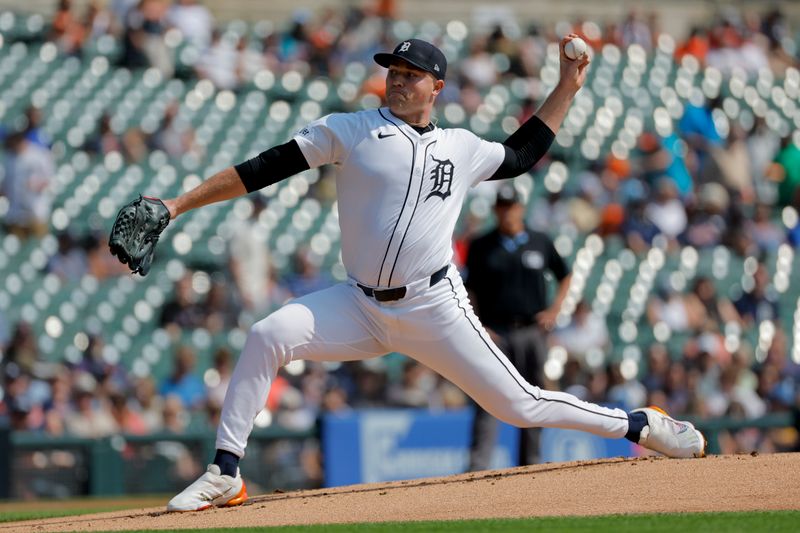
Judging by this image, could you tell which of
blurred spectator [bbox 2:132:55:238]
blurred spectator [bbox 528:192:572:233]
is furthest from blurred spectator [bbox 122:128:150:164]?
blurred spectator [bbox 528:192:572:233]

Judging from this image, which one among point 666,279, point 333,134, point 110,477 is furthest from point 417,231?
point 666,279

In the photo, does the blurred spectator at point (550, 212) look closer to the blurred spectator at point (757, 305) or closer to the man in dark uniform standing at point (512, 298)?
the blurred spectator at point (757, 305)

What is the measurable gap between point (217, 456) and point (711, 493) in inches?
81.1

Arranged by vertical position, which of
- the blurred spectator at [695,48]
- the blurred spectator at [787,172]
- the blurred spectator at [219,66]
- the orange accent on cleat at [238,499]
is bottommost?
the orange accent on cleat at [238,499]

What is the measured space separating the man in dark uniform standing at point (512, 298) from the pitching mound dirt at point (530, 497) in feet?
5.56

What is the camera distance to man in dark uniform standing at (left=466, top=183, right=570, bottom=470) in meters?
8.52

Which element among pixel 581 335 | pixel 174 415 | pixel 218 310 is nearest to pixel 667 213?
pixel 581 335

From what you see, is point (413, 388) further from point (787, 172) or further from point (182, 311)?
point (787, 172)

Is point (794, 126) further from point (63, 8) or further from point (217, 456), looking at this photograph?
point (217, 456)

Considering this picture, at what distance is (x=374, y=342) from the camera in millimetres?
6012

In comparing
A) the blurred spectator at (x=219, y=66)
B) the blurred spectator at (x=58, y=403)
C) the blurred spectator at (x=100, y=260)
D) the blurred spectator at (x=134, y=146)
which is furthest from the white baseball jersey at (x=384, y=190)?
the blurred spectator at (x=219, y=66)

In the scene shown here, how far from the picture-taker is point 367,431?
36.0ft

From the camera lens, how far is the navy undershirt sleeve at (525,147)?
6188 mm

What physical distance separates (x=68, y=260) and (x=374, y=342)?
7529 mm
